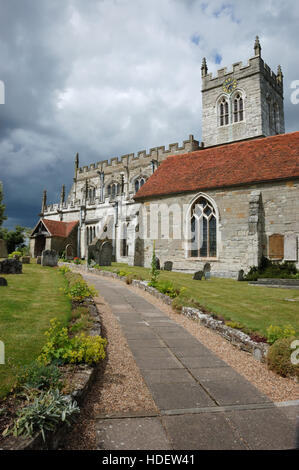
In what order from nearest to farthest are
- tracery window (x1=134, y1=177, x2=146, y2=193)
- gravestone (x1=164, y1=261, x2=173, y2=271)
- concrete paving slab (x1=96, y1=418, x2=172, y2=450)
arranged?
concrete paving slab (x1=96, y1=418, x2=172, y2=450) < gravestone (x1=164, y1=261, x2=173, y2=271) < tracery window (x1=134, y1=177, x2=146, y2=193)

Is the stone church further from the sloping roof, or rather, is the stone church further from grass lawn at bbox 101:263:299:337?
grass lawn at bbox 101:263:299:337

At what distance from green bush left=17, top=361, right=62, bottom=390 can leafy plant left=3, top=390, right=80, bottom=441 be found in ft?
0.84

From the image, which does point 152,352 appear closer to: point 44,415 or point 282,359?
point 282,359

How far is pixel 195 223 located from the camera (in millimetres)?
19969

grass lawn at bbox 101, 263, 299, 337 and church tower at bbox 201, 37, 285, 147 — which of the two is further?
church tower at bbox 201, 37, 285, 147

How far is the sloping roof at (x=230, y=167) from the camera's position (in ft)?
56.5

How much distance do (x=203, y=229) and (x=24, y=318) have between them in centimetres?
1473

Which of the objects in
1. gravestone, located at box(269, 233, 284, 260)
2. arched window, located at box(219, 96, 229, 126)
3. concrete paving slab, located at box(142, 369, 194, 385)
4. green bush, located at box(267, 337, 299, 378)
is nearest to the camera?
concrete paving slab, located at box(142, 369, 194, 385)

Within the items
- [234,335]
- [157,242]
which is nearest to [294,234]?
[157,242]

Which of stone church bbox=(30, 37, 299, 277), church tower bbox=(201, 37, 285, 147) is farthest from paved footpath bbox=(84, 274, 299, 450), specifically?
church tower bbox=(201, 37, 285, 147)

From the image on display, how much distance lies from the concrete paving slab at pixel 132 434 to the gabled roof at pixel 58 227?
104ft

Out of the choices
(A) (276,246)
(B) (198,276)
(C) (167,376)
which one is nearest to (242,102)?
(A) (276,246)

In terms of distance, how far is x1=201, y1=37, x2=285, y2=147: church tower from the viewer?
1226 inches

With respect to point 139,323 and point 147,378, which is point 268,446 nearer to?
point 147,378
